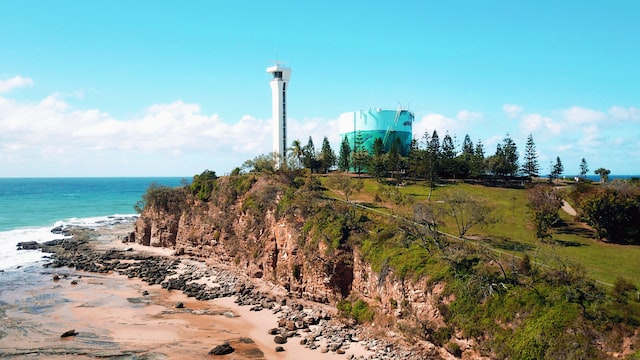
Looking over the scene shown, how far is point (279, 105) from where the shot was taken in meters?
72.2

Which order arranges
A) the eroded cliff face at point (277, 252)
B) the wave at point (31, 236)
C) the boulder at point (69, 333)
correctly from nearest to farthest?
1. the eroded cliff face at point (277, 252)
2. the boulder at point (69, 333)
3. the wave at point (31, 236)

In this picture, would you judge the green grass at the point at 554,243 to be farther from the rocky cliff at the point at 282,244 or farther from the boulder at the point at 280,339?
the boulder at the point at 280,339

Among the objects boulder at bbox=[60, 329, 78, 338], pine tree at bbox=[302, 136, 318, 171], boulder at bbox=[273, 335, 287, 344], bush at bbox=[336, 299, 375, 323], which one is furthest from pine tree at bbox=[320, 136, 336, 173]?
boulder at bbox=[60, 329, 78, 338]

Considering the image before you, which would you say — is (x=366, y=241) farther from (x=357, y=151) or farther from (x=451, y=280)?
(x=357, y=151)

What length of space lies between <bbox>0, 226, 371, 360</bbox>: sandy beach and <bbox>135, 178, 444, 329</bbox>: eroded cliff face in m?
4.79

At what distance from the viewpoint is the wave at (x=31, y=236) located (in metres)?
55.5

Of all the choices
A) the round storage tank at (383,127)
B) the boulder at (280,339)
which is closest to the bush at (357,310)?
the boulder at (280,339)

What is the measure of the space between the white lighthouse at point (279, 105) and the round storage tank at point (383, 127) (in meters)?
14.4

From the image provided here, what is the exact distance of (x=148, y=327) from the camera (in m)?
34.2

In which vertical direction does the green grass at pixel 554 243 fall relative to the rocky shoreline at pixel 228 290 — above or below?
above

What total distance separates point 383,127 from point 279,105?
1963cm

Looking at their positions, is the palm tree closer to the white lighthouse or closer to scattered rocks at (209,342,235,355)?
the white lighthouse

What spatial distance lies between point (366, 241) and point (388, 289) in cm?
534

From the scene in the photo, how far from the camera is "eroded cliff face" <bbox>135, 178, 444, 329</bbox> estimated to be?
31.8 meters
